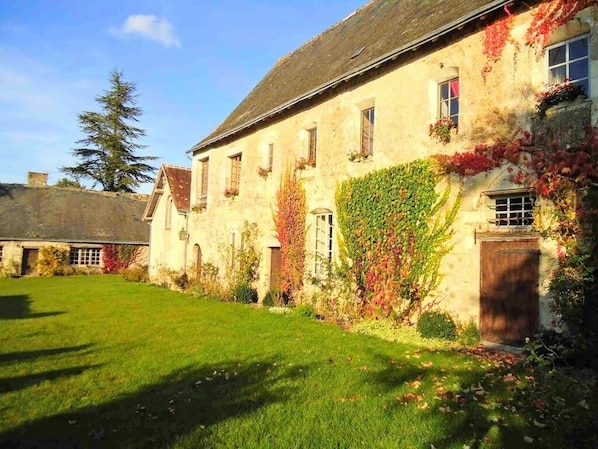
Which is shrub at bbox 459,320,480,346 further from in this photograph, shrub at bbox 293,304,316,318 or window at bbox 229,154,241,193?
window at bbox 229,154,241,193

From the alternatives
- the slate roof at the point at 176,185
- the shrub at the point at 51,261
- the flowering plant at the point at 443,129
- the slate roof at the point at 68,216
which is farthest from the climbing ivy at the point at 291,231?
the slate roof at the point at 68,216

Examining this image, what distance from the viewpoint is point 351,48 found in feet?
44.8

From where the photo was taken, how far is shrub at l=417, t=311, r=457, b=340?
866cm

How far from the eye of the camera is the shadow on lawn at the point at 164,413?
4.03m

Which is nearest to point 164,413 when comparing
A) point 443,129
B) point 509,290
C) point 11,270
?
point 509,290

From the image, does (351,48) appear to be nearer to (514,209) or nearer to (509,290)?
(514,209)

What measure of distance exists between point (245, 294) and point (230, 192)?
167 inches

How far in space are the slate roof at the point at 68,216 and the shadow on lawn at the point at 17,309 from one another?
12.8 meters

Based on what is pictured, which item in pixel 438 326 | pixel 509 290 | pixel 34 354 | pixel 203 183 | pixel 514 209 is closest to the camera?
pixel 34 354

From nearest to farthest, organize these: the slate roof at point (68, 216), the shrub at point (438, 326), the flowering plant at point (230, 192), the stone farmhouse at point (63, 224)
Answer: the shrub at point (438, 326) → the flowering plant at point (230, 192) → the stone farmhouse at point (63, 224) → the slate roof at point (68, 216)

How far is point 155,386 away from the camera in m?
5.58

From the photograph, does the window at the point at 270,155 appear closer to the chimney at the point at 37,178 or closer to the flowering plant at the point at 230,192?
the flowering plant at the point at 230,192

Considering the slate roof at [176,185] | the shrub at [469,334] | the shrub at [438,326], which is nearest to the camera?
the shrub at [469,334]

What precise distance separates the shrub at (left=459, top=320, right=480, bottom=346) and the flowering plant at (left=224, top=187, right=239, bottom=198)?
10.4 meters
